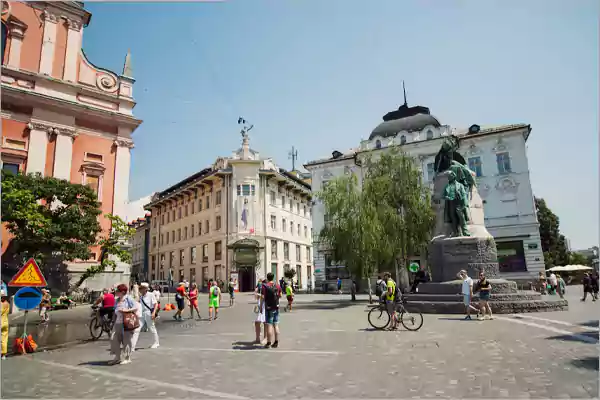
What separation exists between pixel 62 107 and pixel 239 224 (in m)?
22.3

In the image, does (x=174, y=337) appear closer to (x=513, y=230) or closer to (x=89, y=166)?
(x=89, y=166)

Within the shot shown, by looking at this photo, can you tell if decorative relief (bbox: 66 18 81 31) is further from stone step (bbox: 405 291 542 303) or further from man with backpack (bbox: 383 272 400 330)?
stone step (bbox: 405 291 542 303)

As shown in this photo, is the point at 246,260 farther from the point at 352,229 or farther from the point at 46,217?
the point at 46,217

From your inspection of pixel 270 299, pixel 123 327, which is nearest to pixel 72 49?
pixel 123 327

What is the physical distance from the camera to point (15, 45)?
1015 inches

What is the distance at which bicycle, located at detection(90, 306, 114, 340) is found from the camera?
11.4 metres

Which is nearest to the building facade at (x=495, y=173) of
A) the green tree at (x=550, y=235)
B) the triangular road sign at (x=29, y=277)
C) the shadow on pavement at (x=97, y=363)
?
the green tree at (x=550, y=235)

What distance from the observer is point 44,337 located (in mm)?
11828

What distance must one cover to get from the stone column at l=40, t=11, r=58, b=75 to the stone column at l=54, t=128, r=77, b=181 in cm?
439

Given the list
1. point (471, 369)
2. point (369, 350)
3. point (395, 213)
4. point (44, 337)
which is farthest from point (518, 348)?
point (395, 213)

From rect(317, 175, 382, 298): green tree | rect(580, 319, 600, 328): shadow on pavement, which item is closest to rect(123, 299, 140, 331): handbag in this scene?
rect(580, 319, 600, 328): shadow on pavement

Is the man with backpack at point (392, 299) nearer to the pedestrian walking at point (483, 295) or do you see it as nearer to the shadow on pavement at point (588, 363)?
the pedestrian walking at point (483, 295)

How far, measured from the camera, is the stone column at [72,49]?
2762cm

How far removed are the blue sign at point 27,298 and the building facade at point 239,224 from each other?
3205 centimetres
